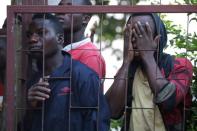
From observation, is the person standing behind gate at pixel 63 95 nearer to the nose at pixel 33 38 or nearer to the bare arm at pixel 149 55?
the nose at pixel 33 38

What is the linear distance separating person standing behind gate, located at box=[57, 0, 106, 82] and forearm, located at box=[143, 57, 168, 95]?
329 millimetres

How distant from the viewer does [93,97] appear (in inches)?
196

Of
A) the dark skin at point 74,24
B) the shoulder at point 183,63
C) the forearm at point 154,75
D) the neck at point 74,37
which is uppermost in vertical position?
the dark skin at point 74,24

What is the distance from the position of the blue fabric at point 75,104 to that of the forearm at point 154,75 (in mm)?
330

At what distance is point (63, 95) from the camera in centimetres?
502

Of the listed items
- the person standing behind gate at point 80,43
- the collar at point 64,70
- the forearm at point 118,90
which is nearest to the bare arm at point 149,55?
the forearm at point 118,90

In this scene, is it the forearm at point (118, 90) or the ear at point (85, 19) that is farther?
the ear at point (85, 19)

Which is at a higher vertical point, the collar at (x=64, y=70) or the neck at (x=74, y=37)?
the neck at (x=74, y=37)

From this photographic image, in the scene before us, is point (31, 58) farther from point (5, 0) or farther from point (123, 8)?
point (5, 0)

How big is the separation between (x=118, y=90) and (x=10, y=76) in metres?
0.72

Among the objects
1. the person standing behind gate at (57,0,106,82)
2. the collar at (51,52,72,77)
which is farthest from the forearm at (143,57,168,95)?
the collar at (51,52,72,77)

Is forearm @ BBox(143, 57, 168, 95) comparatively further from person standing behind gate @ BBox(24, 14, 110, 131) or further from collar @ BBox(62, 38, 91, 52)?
collar @ BBox(62, 38, 91, 52)

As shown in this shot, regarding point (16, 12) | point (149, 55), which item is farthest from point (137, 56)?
point (16, 12)

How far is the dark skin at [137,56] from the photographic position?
498 centimetres
